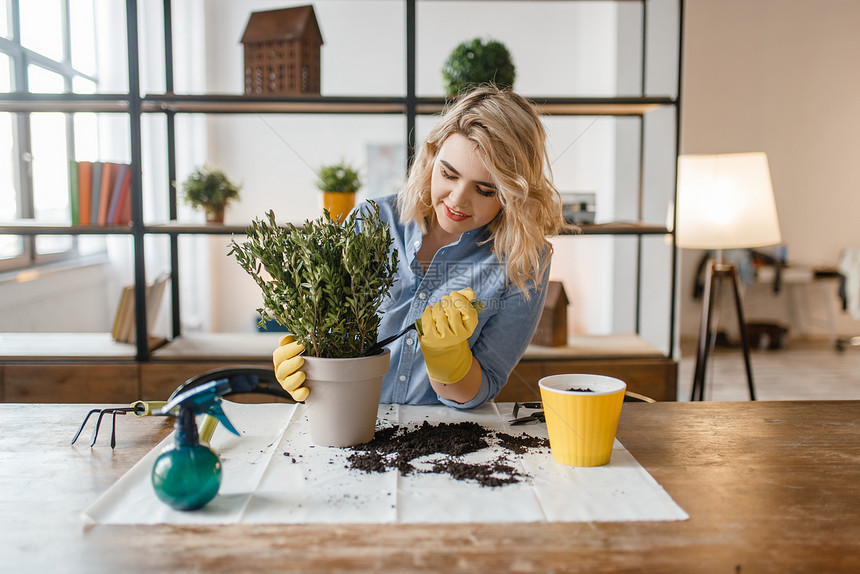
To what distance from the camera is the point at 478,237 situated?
58.5 inches

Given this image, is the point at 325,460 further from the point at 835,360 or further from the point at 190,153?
the point at 835,360

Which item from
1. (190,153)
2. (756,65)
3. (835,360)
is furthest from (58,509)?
(756,65)

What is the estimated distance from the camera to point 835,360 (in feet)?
16.1

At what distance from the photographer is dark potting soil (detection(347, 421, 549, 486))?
864 mm

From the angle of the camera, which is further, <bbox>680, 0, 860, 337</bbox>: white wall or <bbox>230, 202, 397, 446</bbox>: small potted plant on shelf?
<bbox>680, 0, 860, 337</bbox>: white wall

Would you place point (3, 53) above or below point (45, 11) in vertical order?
below

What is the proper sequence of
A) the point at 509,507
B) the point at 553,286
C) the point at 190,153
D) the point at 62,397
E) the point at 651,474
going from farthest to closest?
the point at 190,153 < the point at 553,286 < the point at 62,397 < the point at 651,474 < the point at 509,507

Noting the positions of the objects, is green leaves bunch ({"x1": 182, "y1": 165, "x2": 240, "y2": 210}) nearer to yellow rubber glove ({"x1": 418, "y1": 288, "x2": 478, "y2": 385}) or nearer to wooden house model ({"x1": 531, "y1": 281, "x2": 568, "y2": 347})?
wooden house model ({"x1": 531, "y1": 281, "x2": 568, "y2": 347})

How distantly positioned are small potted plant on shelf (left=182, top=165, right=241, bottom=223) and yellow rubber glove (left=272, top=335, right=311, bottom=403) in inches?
67.5

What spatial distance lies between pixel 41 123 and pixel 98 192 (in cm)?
126

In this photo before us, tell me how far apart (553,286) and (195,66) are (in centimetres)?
334

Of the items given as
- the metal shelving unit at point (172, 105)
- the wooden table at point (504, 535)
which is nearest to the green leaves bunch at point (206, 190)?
the metal shelving unit at point (172, 105)

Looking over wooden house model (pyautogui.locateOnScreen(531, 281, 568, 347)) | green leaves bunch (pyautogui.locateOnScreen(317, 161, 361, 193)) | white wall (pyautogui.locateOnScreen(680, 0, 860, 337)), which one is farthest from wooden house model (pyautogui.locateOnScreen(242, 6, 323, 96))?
white wall (pyautogui.locateOnScreen(680, 0, 860, 337))

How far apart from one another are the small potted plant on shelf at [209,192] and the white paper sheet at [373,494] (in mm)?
1667
